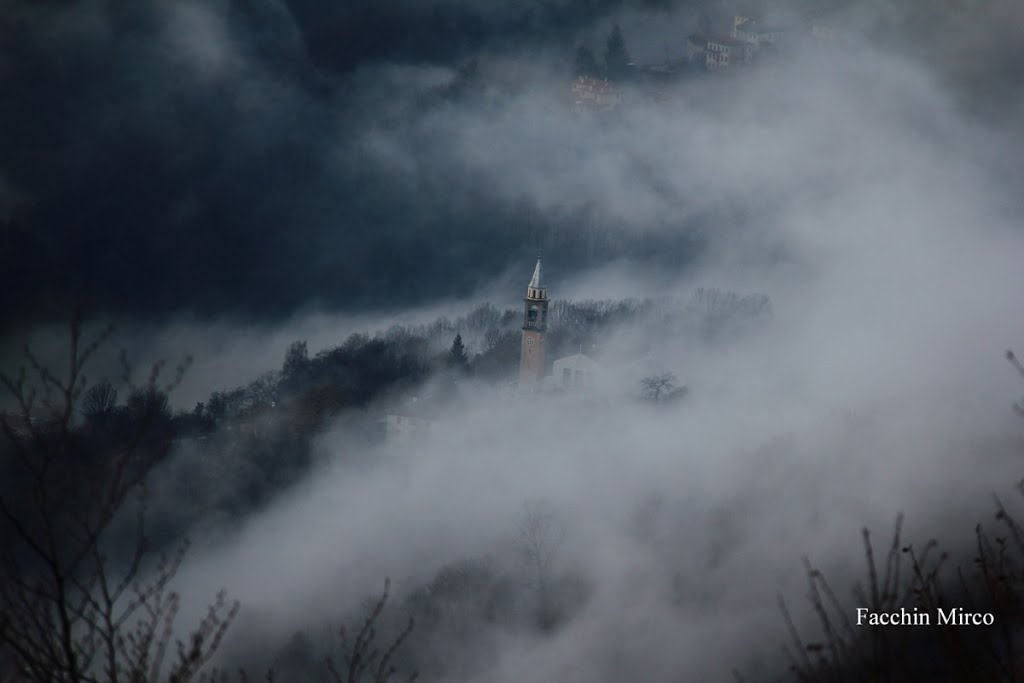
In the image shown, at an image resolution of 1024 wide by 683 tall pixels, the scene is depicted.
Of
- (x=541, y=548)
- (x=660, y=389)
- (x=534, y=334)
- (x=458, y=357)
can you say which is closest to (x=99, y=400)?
(x=541, y=548)

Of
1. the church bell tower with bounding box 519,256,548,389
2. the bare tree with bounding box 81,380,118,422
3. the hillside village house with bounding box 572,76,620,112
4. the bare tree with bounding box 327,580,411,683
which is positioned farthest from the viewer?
the hillside village house with bounding box 572,76,620,112

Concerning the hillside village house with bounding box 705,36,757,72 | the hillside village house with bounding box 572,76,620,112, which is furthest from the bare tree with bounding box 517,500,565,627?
the hillside village house with bounding box 572,76,620,112

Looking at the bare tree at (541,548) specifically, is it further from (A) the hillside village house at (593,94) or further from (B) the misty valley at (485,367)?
(A) the hillside village house at (593,94)

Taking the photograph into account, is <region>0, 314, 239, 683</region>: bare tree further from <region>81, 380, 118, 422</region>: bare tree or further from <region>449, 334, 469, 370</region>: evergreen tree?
<region>449, 334, 469, 370</region>: evergreen tree

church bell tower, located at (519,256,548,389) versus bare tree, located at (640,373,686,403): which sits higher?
church bell tower, located at (519,256,548,389)

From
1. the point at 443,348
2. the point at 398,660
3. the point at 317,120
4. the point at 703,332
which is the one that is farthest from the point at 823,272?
the point at 398,660

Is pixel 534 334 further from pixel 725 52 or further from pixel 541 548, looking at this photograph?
pixel 725 52
